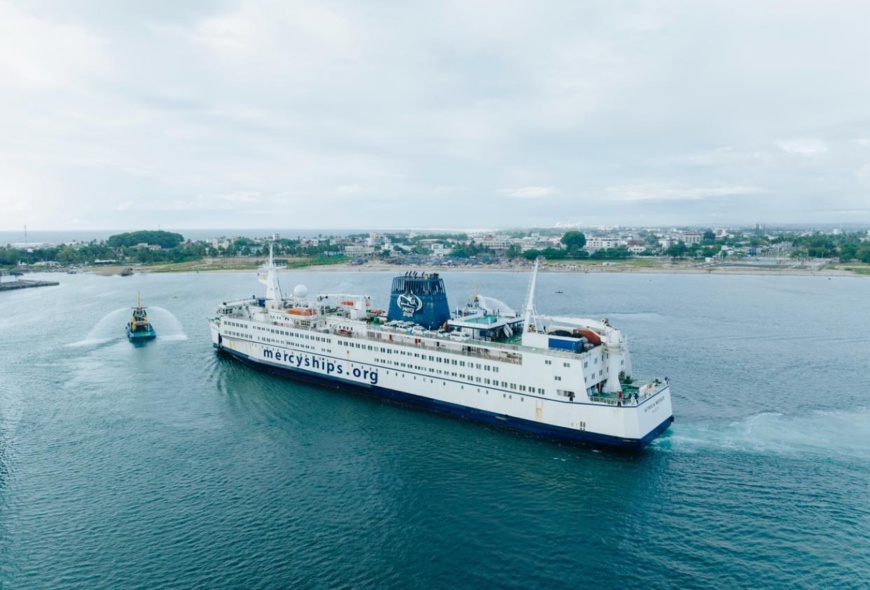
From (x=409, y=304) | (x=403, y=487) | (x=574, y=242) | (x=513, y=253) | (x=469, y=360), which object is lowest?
(x=403, y=487)

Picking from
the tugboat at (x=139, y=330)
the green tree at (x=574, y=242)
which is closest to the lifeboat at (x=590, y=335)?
the tugboat at (x=139, y=330)

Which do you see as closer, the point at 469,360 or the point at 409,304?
the point at 469,360

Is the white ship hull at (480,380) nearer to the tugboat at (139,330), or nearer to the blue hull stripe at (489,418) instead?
the blue hull stripe at (489,418)

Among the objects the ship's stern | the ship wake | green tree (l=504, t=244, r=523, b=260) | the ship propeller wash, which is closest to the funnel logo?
the ship propeller wash

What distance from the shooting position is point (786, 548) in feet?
67.9

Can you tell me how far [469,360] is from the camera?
110 feet

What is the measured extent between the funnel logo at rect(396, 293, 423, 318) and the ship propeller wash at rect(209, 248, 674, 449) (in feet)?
0.27

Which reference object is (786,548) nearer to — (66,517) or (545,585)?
(545,585)

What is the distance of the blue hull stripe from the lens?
29031 millimetres

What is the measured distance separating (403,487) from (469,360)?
33.0ft

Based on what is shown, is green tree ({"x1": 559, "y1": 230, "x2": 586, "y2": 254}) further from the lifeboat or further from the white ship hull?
the lifeboat

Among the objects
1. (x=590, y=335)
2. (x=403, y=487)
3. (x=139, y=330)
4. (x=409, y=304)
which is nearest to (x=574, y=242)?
(x=139, y=330)

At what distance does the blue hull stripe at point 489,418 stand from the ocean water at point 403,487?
714mm

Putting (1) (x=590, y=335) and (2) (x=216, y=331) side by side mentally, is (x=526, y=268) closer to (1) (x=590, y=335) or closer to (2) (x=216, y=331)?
(2) (x=216, y=331)
